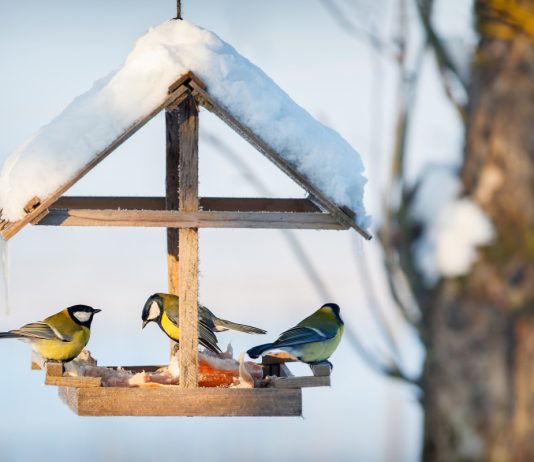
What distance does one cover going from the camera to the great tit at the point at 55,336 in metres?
5.54

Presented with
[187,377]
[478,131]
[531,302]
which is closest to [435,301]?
[531,302]

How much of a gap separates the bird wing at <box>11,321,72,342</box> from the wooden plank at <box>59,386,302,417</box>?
1.59 feet

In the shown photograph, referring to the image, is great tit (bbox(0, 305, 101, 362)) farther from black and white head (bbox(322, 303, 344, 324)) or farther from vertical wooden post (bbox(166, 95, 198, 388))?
black and white head (bbox(322, 303, 344, 324))

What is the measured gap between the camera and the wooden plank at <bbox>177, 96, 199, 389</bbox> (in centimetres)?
506

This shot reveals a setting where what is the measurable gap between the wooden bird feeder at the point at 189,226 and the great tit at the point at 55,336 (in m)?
0.26

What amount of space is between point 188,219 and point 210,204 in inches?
48.9

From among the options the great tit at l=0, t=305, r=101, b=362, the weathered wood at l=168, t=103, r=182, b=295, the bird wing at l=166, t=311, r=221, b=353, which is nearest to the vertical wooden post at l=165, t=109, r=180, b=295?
the weathered wood at l=168, t=103, r=182, b=295

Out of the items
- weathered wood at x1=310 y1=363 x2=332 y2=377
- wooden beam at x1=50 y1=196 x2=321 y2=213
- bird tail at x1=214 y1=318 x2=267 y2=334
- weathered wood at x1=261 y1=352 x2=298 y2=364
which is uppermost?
wooden beam at x1=50 y1=196 x2=321 y2=213

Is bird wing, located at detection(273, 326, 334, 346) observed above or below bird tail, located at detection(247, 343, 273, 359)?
above

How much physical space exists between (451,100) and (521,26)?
0.33m

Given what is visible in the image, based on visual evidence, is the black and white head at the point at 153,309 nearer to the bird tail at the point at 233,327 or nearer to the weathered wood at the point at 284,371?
the bird tail at the point at 233,327

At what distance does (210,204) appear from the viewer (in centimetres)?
626

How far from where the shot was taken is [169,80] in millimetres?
5020

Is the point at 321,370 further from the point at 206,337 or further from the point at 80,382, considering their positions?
the point at 80,382
